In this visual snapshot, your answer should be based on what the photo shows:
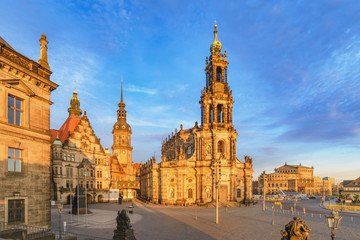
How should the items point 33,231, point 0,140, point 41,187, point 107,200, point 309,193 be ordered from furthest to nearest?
point 309,193 < point 107,200 < point 41,187 < point 33,231 < point 0,140

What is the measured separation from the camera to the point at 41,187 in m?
21.1

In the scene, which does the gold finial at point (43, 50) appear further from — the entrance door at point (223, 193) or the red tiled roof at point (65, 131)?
the entrance door at point (223, 193)

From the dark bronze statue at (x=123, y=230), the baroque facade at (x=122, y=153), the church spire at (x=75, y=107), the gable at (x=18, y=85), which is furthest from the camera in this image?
the baroque facade at (x=122, y=153)

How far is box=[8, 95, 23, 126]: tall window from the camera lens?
63.3ft

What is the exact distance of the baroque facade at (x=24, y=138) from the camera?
60.5 ft

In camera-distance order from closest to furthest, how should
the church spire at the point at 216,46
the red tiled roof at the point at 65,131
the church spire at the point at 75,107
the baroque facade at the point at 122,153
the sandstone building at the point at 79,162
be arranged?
the sandstone building at the point at 79,162 → the red tiled roof at the point at 65,131 → the church spire at the point at 216,46 → the church spire at the point at 75,107 → the baroque facade at the point at 122,153

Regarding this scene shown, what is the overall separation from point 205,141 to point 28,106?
45583 millimetres

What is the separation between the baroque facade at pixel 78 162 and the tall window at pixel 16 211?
37.4m

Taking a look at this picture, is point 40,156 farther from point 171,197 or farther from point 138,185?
point 138,185

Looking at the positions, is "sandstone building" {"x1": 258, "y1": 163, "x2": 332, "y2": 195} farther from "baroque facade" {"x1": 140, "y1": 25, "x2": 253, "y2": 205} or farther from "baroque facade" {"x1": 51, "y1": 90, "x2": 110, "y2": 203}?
"baroque facade" {"x1": 51, "y1": 90, "x2": 110, "y2": 203}

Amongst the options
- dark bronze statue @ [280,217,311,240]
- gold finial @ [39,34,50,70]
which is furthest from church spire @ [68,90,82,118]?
dark bronze statue @ [280,217,311,240]

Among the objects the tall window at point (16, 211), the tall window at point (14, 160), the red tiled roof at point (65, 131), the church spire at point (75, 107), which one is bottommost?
the tall window at point (16, 211)

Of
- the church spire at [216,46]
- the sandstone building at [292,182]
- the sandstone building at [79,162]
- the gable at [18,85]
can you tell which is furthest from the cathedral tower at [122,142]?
the sandstone building at [292,182]

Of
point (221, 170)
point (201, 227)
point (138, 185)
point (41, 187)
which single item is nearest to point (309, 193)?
point (138, 185)
